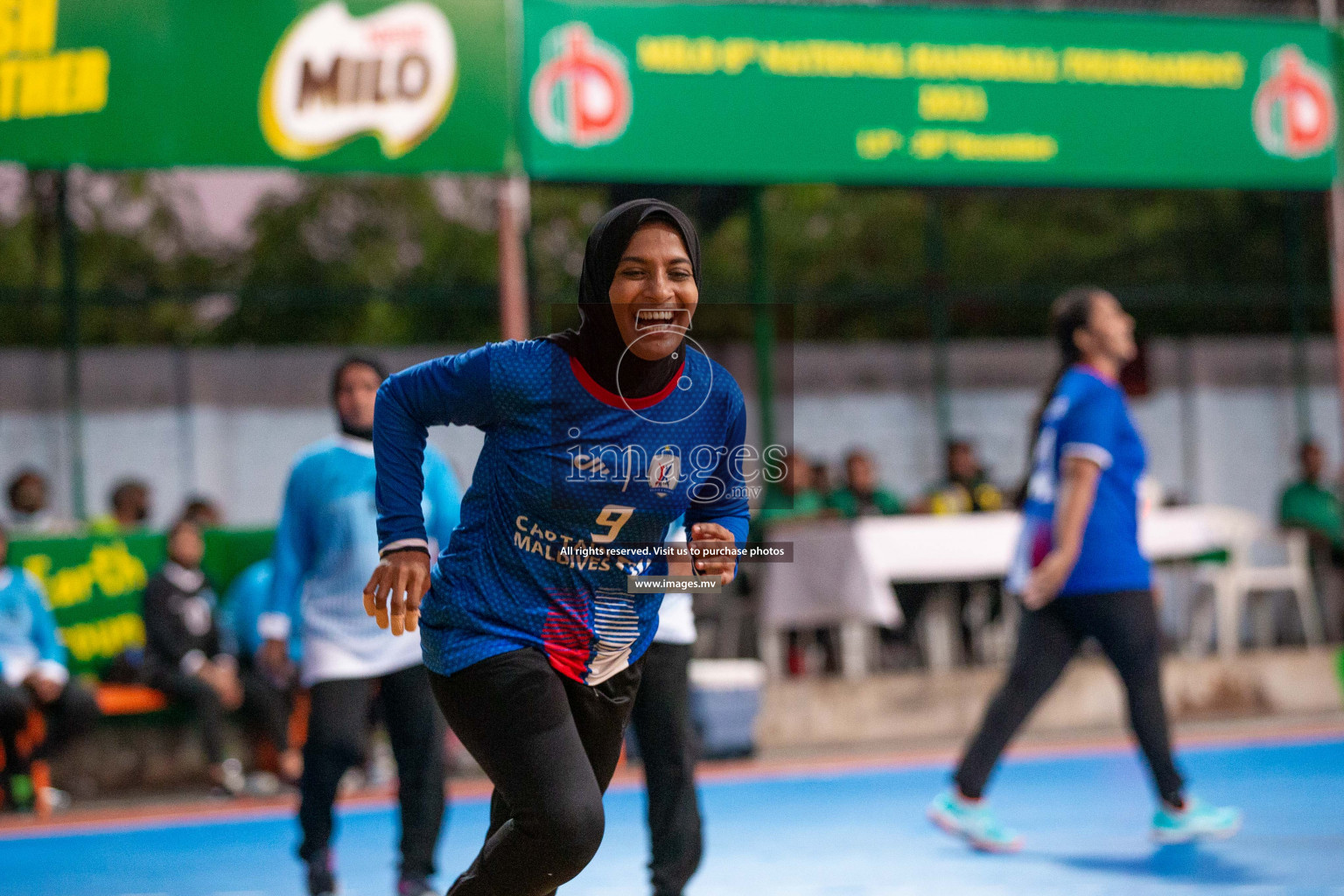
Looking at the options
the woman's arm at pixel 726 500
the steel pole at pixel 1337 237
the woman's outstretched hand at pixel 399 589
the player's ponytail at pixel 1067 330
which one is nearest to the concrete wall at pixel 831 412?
the steel pole at pixel 1337 237

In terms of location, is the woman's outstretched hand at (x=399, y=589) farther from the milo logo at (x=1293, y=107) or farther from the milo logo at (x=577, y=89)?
the milo logo at (x=1293, y=107)

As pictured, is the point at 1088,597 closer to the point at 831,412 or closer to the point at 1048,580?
the point at 1048,580

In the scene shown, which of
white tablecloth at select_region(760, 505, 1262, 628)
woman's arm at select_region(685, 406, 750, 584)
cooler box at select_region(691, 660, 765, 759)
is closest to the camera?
woman's arm at select_region(685, 406, 750, 584)

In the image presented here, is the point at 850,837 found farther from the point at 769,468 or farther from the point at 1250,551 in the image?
the point at 1250,551

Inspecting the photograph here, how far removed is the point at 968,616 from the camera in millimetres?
12219

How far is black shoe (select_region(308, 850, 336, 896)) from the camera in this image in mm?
5676

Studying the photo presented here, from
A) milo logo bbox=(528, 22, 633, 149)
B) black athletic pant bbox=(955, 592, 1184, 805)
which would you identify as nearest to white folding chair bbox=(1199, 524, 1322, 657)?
milo logo bbox=(528, 22, 633, 149)

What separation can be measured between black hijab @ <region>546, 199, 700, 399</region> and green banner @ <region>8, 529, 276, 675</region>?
748 cm

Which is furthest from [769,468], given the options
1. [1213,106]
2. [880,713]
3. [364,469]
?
[1213,106]

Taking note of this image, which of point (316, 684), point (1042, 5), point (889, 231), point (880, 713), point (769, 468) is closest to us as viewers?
point (769, 468)

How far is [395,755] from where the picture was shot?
5.58m

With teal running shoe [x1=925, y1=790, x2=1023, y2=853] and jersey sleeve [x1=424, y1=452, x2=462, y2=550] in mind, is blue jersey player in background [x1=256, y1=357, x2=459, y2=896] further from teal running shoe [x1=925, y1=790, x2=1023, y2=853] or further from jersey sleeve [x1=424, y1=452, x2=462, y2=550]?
teal running shoe [x1=925, y1=790, x2=1023, y2=853]

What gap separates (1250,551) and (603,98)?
25.9 ft

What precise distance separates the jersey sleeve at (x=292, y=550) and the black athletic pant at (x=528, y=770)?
258 centimetres
